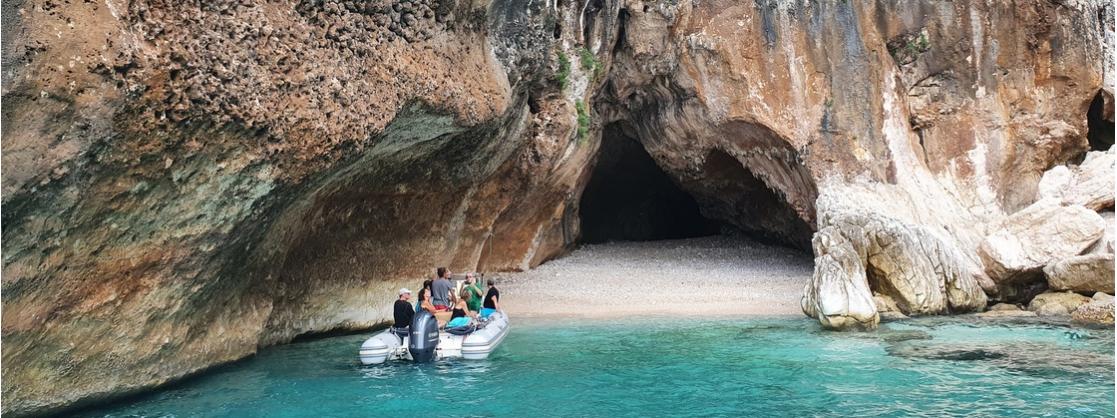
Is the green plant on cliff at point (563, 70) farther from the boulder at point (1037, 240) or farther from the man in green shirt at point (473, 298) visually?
the boulder at point (1037, 240)

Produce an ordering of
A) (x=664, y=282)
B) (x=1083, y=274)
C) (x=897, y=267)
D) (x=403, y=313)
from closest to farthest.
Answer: (x=403, y=313)
(x=1083, y=274)
(x=897, y=267)
(x=664, y=282)

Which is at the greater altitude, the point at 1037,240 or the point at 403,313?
the point at 1037,240

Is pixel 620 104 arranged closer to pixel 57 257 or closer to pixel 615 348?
pixel 615 348

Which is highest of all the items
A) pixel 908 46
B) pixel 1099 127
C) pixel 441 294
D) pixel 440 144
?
pixel 908 46

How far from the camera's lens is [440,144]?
40.8ft

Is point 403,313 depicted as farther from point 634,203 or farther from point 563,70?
point 634,203

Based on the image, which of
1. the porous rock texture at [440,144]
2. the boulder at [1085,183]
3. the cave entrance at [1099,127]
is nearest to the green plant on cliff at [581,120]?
the porous rock texture at [440,144]

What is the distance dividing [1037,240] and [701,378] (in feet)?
26.8

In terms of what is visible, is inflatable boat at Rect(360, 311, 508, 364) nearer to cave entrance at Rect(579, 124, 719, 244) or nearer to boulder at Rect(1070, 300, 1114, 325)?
boulder at Rect(1070, 300, 1114, 325)

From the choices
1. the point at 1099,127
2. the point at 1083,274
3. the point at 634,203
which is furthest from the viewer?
the point at 634,203

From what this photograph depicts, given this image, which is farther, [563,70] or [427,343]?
[563,70]

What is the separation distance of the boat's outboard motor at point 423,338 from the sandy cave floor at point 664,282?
186 inches

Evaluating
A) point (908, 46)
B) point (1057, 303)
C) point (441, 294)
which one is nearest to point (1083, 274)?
point (1057, 303)

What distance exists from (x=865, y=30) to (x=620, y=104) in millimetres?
5346
